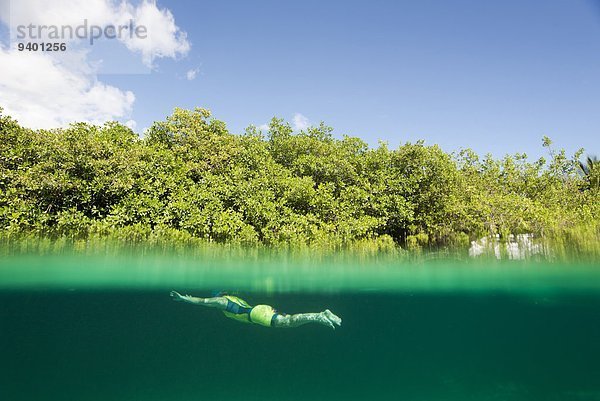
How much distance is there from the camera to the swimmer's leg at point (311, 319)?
5493mm

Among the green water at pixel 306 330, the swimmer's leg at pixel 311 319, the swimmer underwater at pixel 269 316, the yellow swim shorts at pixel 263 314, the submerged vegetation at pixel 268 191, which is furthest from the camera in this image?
the green water at pixel 306 330

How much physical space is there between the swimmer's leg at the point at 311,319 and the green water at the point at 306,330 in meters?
5.81

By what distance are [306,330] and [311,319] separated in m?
13.2

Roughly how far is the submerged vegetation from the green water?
138 centimetres

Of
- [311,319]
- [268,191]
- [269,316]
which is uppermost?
[268,191]

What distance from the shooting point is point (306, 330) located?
17.9 meters

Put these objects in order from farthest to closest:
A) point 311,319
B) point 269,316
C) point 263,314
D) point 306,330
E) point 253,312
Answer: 1. point 306,330
2. point 253,312
3. point 263,314
4. point 269,316
5. point 311,319

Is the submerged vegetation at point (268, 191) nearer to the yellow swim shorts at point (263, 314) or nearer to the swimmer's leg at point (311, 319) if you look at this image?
the yellow swim shorts at point (263, 314)

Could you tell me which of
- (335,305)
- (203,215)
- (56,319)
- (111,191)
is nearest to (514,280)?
(335,305)

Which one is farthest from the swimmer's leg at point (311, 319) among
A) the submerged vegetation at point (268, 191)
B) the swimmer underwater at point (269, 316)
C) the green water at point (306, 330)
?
the green water at point (306, 330)

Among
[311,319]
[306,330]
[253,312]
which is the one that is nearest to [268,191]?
[253,312]

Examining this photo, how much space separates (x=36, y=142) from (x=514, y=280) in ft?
67.0

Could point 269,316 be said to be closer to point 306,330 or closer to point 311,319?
point 311,319

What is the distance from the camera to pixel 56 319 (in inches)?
820
